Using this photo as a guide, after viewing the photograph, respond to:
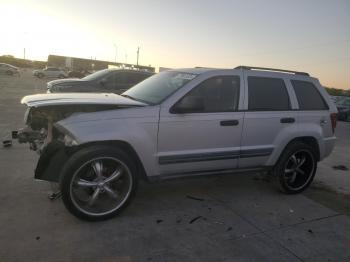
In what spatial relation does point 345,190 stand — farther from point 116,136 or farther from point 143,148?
point 116,136

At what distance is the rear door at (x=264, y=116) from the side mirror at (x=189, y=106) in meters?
0.89

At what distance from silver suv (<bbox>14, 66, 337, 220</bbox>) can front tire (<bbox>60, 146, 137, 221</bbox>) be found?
1cm

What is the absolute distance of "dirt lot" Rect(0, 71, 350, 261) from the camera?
358cm

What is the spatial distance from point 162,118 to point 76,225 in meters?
1.58

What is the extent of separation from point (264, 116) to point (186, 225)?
6.42 ft

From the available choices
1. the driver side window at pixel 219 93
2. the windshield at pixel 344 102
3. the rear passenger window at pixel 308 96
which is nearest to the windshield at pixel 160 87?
the driver side window at pixel 219 93

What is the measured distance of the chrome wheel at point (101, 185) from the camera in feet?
13.3

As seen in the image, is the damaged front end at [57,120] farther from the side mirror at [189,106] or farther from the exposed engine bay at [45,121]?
the side mirror at [189,106]

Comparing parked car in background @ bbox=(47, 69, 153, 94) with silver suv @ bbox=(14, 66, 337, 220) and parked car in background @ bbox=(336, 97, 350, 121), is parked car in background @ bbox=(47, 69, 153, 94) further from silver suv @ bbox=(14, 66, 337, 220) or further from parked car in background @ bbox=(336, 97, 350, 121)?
parked car in background @ bbox=(336, 97, 350, 121)

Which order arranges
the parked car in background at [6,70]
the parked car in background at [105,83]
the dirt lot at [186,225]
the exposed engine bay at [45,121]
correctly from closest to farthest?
1. the dirt lot at [186,225]
2. the exposed engine bay at [45,121]
3. the parked car in background at [105,83]
4. the parked car in background at [6,70]

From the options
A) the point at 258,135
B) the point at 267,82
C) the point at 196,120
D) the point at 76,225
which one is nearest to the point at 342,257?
the point at 258,135

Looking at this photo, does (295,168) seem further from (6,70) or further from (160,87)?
(6,70)

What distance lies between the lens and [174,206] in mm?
4770

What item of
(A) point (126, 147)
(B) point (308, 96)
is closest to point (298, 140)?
(B) point (308, 96)
